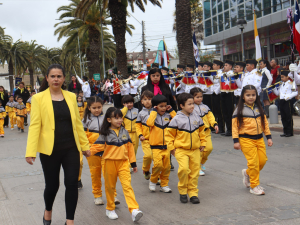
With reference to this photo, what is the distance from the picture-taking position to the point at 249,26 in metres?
24.4

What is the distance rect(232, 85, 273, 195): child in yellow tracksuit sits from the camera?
546 cm

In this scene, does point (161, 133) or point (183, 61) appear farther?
point (183, 61)

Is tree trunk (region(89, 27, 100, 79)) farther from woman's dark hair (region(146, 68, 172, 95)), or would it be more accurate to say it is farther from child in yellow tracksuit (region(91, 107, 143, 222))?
child in yellow tracksuit (region(91, 107, 143, 222))

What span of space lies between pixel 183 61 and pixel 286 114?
637 centimetres

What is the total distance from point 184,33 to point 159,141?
1085 centimetres

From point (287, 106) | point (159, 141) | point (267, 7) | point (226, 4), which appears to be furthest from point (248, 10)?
point (159, 141)

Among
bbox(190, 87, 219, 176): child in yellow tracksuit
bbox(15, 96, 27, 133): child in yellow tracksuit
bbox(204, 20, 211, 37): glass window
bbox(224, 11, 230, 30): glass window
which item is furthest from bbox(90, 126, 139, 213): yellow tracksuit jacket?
bbox(204, 20, 211, 37): glass window

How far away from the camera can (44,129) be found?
4.05m

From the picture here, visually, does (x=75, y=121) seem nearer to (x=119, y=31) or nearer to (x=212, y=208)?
(x=212, y=208)

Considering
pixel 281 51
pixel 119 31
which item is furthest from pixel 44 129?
pixel 281 51

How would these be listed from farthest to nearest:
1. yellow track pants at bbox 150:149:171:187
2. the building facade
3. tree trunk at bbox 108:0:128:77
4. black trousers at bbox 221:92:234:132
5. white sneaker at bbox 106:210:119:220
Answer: tree trunk at bbox 108:0:128:77
the building facade
black trousers at bbox 221:92:234:132
yellow track pants at bbox 150:149:171:187
white sneaker at bbox 106:210:119:220

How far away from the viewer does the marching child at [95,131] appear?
5.41 metres

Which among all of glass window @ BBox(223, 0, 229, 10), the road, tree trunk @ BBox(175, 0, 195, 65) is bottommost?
the road

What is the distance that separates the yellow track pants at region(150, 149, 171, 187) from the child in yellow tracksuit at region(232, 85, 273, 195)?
1.06 m
